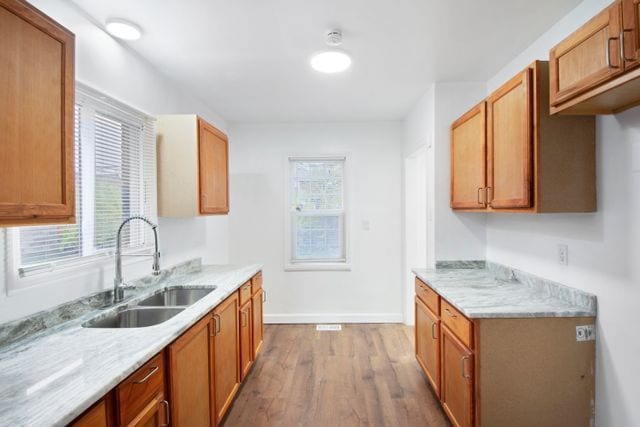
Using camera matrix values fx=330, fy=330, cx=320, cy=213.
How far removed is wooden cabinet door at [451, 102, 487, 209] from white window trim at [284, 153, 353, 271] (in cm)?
154

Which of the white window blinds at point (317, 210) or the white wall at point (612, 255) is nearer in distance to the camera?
the white wall at point (612, 255)

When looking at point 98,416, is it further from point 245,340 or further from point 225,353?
point 245,340

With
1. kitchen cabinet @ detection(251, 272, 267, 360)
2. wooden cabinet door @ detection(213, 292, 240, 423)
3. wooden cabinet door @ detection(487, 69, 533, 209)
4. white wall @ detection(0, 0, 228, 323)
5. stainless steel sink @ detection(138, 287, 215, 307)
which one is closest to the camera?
white wall @ detection(0, 0, 228, 323)

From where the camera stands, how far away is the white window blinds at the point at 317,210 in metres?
4.24

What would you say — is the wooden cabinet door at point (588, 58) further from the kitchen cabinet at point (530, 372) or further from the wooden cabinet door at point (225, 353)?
the wooden cabinet door at point (225, 353)

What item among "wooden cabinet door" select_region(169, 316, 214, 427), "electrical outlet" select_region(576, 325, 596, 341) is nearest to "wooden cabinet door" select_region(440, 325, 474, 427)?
"electrical outlet" select_region(576, 325, 596, 341)

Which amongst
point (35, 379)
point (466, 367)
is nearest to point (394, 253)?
point (466, 367)

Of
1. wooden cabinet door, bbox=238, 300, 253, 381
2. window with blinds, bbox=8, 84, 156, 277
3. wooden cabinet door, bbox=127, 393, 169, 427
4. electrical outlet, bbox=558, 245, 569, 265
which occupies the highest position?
window with blinds, bbox=8, 84, 156, 277

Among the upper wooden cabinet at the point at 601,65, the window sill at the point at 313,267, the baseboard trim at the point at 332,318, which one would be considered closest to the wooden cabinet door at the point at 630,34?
the upper wooden cabinet at the point at 601,65

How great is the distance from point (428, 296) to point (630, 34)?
1.88 metres

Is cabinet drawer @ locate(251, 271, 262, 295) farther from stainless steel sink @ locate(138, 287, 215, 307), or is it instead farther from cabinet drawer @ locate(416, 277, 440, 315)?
cabinet drawer @ locate(416, 277, 440, 315)

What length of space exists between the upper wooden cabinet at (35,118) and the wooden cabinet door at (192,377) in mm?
778

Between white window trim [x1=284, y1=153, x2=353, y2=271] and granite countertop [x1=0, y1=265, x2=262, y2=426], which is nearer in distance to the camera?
granite countertop [x1=0, y1=265, x2=262, y2=426]

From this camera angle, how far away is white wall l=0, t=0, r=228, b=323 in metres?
1.55
